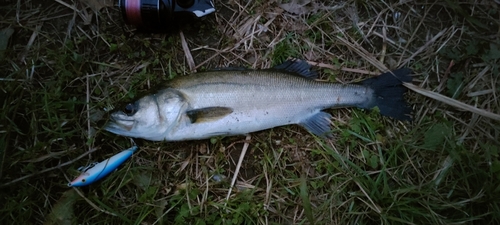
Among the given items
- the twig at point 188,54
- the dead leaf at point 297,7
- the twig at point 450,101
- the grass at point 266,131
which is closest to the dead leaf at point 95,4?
the grass at point 266,131

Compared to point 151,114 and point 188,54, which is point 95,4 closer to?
point 188,54

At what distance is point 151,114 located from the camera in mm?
3064

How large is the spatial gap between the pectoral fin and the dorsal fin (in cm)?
61

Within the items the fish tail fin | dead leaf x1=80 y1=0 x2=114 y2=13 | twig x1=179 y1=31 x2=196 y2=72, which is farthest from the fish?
dead leaf x1=80 y1=0 x2=114 y2=13

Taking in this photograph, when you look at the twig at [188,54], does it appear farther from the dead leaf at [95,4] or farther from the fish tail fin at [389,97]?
the fish tail fin at [389,97]

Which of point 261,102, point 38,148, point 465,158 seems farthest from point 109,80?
point 465,158

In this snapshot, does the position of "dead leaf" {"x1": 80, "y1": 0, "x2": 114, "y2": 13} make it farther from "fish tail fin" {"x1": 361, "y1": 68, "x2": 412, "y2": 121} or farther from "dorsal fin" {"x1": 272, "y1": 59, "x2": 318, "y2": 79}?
"fish tail fin" {"x1": 361, "y1": 68, "x2": 412, "y2": 121}

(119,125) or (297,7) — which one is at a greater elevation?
(297,7)

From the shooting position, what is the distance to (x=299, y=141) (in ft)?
11.2

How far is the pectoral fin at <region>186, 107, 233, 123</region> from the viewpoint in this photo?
3.10m

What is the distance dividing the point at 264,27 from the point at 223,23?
0.38 metres

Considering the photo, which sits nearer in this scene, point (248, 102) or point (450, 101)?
point (248, 102)

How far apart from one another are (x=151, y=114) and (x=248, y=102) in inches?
30.4

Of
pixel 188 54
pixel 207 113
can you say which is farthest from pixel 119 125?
pixel 188 54
